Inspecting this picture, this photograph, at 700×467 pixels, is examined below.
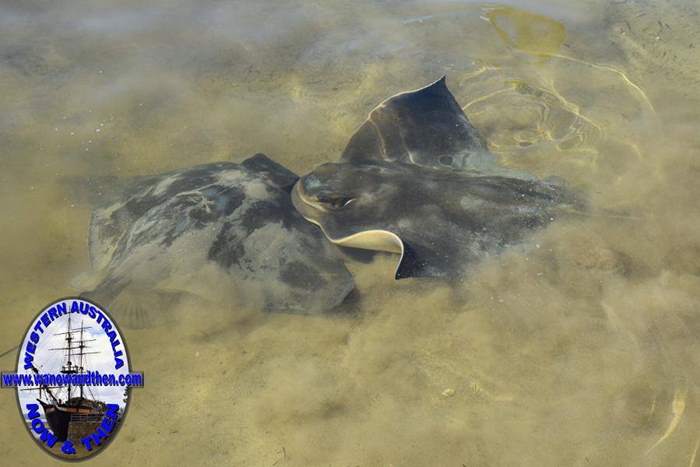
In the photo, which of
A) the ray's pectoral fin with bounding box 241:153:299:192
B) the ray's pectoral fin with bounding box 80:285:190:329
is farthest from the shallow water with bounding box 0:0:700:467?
the ray's pectoral fin with bounding box 241:153:299:192

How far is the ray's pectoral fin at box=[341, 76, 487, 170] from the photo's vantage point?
5719 millimetres

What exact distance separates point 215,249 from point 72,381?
1445 millimetres

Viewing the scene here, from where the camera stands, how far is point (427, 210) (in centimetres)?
490

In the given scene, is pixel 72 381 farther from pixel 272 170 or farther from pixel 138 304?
pixel 272 170

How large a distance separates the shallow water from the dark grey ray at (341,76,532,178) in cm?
53

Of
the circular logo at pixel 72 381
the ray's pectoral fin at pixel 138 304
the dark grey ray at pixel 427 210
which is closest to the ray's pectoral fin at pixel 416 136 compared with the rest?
the dark grey ray at pixel 427 210

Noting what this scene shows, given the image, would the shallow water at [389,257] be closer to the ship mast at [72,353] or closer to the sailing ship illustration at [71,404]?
the sailing ship illustration at [71,404]

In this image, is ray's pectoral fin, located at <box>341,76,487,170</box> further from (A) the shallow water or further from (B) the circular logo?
(B) the circular logo

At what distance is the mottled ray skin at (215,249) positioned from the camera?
14.5 feet

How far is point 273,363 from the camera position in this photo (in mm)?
4266

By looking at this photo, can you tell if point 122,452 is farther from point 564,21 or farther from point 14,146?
point 564,21

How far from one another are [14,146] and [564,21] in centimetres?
760

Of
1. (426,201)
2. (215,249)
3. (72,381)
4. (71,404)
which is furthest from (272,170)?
(71,404)

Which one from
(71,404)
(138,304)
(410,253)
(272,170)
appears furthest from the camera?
→ (272,170)
